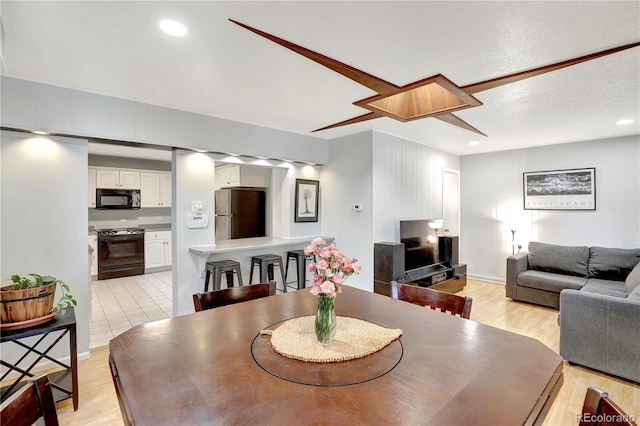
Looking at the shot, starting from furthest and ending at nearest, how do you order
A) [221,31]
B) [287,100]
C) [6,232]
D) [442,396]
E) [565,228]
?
[565,228] → [287,100] → [6,232] → [221,31] → [442,396]

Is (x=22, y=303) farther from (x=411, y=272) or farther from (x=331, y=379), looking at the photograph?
(x=411, y=272)

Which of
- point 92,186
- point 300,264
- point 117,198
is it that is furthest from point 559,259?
point 92,186

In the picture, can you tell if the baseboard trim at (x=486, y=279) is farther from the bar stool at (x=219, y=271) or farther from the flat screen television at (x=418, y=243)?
the bar stool at (x=219, y=271)

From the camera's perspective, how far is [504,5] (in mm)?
1620

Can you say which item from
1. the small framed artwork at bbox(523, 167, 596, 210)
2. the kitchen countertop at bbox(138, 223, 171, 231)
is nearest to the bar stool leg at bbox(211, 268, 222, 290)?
the kitchen countertop at bbox(138, 223, 171, 231)

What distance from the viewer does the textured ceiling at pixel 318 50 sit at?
5.52 feet

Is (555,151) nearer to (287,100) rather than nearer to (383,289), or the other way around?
(383,289)

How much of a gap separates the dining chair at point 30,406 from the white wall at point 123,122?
8.58ft

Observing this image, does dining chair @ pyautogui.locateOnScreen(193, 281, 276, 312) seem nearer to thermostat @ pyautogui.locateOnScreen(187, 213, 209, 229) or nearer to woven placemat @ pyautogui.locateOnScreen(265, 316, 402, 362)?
woven placemat @ pyautogui.locateOnScreen(265, 316, 402, 362)

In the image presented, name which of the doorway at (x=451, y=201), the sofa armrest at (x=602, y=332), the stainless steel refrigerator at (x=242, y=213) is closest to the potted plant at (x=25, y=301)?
the stainless steel refrigerator at (x=242, y=213)

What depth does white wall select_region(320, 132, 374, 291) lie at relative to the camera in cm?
431

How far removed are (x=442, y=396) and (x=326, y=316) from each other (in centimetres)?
52

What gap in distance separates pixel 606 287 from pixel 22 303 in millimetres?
5711

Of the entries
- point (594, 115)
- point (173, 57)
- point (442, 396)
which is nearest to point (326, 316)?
point (442, 396)
